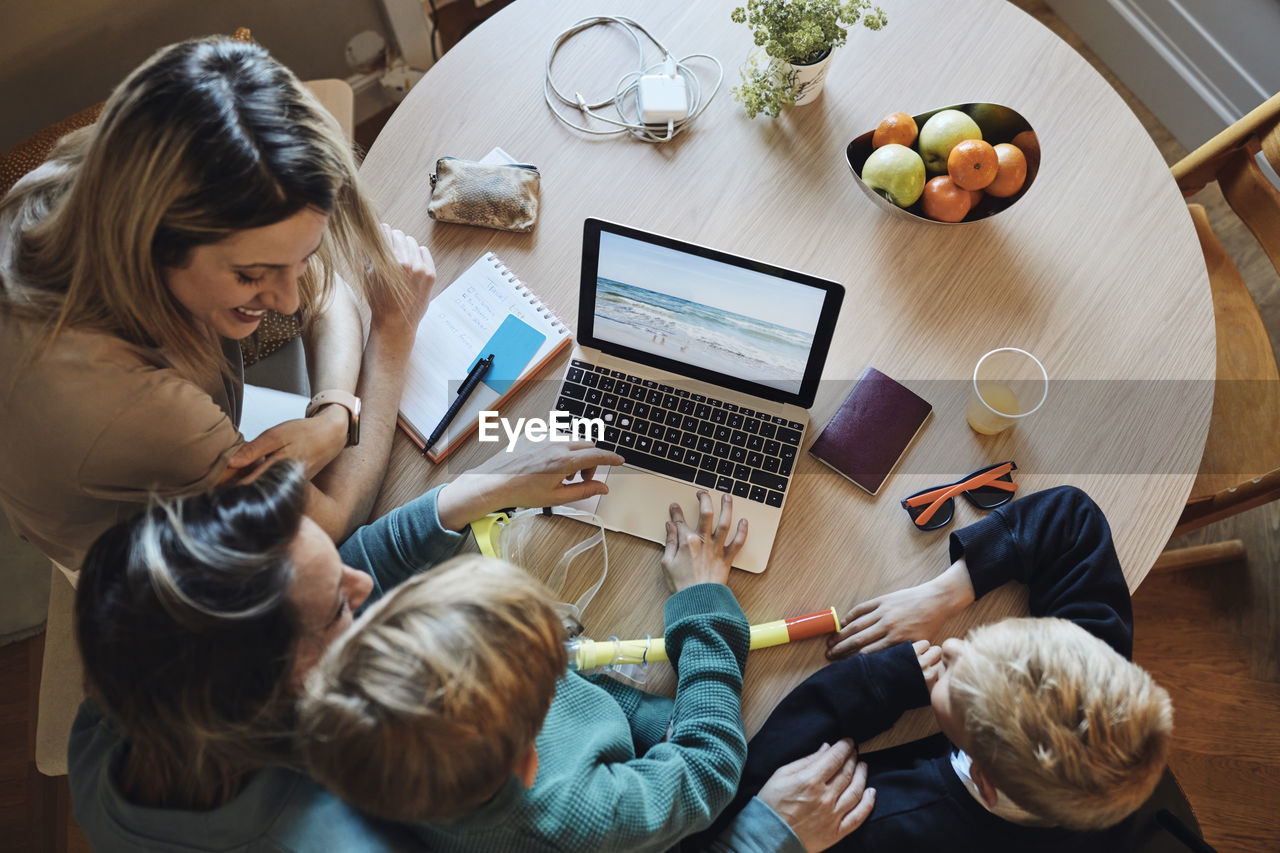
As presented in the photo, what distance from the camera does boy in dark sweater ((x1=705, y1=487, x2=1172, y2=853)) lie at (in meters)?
0.94

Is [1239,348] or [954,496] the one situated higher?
[1239,348]

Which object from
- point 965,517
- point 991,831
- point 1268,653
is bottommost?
point 1268,653

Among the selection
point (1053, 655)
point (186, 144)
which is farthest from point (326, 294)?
point (1053, 655)

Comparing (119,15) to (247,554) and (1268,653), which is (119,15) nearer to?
(247,554)

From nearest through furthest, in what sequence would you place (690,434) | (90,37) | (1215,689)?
1. (690,434)
2. (90,37)
3. (1215,689)

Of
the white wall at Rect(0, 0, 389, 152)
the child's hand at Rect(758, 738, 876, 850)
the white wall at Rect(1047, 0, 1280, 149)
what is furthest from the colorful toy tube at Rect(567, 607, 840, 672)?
the white wall at Rect(1047, 0, 1280, 149)

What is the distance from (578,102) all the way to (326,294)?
0.50 m

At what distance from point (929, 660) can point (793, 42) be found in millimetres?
862

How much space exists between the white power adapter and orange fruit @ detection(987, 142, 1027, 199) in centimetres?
47

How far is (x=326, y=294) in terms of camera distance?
1245mm

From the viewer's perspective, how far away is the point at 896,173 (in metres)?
1.23

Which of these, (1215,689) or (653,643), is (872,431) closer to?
(653,643)

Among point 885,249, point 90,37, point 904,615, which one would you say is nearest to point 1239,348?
point 885,249

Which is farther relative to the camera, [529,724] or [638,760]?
[638,760]
